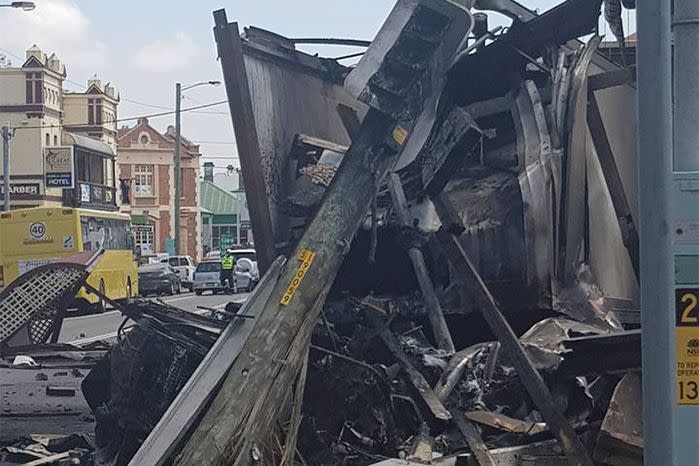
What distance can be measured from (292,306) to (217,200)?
82340mm

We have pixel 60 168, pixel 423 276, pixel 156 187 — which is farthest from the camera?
pixel 156 187

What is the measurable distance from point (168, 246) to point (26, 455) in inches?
2364

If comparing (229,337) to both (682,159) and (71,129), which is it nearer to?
(682,159)

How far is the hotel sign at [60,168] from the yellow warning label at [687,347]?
4509 cm

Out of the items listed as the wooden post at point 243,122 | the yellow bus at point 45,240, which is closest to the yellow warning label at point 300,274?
the wooden post at point 243,122

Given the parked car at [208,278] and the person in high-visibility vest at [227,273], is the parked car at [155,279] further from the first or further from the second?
the person in high-visibility vest at [227,273]

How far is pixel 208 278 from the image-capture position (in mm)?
38344

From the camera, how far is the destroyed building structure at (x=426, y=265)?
5047mm

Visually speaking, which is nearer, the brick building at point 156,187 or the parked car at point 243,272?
the parked car at point 243,272

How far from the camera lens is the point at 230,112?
20.5 feet

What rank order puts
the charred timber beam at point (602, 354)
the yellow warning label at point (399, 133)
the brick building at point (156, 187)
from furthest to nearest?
the brick building at point (156, 187) < the yellow warning label at point (399, 133) < the charred timber beam at point (602, 354)

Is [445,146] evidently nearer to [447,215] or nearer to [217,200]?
[447,215]

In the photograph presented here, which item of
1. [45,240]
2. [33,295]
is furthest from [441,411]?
[45,240]

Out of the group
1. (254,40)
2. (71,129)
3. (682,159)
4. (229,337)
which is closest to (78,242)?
(254,40)
